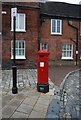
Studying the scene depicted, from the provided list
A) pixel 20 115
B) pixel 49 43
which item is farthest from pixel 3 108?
pixel 49 43

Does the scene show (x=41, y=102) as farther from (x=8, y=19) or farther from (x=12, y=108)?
(x=8, y=19)

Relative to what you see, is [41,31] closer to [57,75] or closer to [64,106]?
[57,75]

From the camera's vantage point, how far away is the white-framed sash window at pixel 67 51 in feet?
91.8

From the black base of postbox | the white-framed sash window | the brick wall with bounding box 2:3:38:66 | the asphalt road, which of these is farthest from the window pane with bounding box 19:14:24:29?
the black base of postbox

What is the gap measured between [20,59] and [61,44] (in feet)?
22.9

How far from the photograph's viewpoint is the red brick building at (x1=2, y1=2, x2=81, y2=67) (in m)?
21.8

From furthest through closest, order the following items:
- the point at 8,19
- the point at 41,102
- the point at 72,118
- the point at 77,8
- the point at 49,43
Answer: the point at 77,8 → the point at 49,43 → the point at 8,19 → the point at 41,102 → the point at 72,118

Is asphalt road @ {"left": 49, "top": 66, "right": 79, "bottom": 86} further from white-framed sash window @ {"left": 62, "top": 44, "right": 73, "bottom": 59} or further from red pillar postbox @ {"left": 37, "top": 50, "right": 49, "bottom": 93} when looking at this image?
white-framed sash window @ {"left": 62, "top": 44, "right": 73, "bottom": 59}

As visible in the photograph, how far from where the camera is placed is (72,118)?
6.27 metres

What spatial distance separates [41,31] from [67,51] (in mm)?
4099

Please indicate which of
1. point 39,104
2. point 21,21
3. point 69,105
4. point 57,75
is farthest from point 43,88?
point 21,21

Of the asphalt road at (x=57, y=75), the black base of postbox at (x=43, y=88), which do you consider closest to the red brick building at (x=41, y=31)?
the asphalt road at (x=57, y=75)

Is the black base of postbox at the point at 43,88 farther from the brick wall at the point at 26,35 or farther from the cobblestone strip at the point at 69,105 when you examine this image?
the brick wall at the point at 26,35

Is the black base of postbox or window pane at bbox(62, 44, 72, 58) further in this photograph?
window pane at bbox(62, 44, 72, 58)
